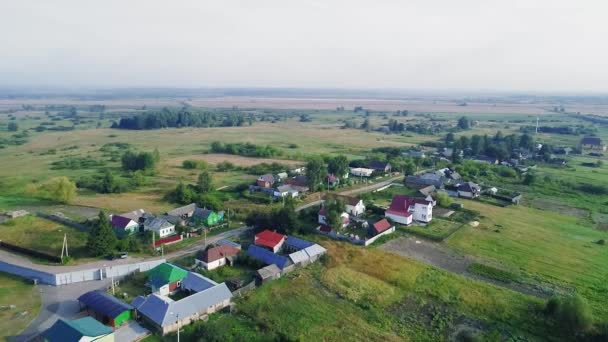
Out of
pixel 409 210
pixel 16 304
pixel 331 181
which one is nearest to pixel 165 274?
pixel 16 304

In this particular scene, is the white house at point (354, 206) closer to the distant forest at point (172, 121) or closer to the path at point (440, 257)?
the path at point (440, 257)

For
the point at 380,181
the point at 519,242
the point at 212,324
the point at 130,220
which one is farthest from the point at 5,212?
the point at 519,242

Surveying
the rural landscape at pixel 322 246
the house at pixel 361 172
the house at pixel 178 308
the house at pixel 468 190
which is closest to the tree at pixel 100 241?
the rural landscape at pixel 322 246

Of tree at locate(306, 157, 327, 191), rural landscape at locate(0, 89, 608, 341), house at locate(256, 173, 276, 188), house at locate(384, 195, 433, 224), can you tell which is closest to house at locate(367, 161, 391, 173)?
rural landscape at locate(0, 89, 608, 341)

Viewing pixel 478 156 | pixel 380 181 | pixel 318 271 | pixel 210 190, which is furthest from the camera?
pixel 478 156

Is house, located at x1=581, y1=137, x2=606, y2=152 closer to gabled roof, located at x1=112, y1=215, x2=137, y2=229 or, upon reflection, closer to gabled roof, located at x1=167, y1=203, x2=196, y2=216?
gabled roof, located at x1=167, y1=203, x2=196, y2=216

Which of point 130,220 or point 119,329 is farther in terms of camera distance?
point 130,220

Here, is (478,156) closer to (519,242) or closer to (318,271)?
(519,242)
